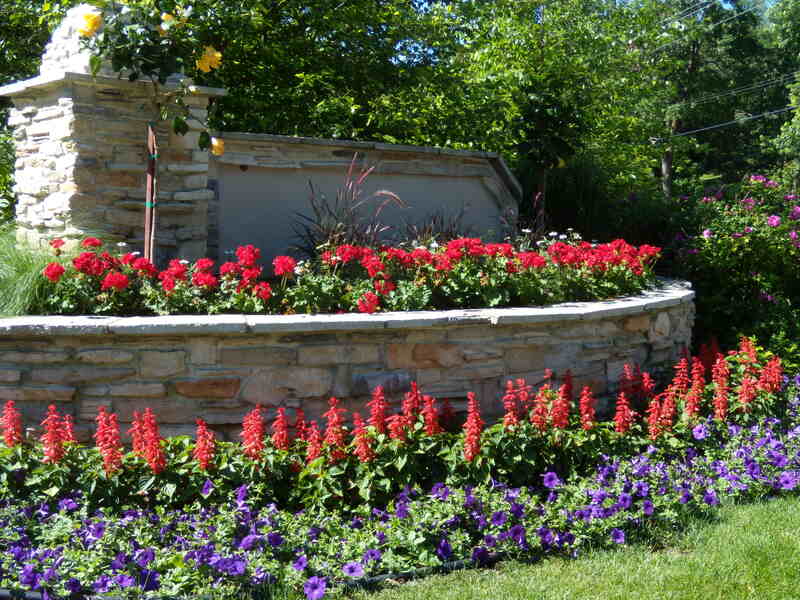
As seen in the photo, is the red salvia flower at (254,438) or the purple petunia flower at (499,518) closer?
the purple petunia flower at (499,518)

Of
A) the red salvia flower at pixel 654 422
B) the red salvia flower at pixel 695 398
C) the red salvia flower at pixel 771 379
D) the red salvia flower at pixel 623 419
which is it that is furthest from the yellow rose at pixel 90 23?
the red salvia flower at pixel 771 379

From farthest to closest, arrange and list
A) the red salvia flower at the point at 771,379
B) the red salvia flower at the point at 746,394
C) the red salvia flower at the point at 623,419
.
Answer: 1. the red salvia flower at the point at 771,379
2. the red salvia flower at the point at 746,394
3. the red salvia flower at the point at 623,419

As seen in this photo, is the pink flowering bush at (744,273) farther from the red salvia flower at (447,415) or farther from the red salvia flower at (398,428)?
the red salvia flower at (398,428)

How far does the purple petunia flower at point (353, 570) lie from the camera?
9.55ft

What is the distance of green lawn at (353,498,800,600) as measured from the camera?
9.62 ft

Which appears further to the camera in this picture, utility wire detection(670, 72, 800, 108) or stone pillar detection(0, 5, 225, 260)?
utility wire detection(670, 72, 800, 108)

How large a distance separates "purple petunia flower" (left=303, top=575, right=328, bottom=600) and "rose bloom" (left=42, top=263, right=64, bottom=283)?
7.74 ft

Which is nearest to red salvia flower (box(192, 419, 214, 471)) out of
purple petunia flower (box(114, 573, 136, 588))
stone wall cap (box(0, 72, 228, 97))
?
purple petunia flower (box(114, 573, 136, 588))

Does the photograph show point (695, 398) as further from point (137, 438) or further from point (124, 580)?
point (124, 580)

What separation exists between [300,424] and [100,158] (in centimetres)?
260

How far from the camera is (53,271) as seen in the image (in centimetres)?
420

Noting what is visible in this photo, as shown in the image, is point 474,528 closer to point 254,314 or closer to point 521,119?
point 254,314

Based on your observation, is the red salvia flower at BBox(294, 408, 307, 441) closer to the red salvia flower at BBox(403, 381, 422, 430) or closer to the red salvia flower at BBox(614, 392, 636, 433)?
the red salvia flower at BBox(403, 381, 422, 430)

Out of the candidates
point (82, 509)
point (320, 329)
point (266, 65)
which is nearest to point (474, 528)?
point (320, 329)
